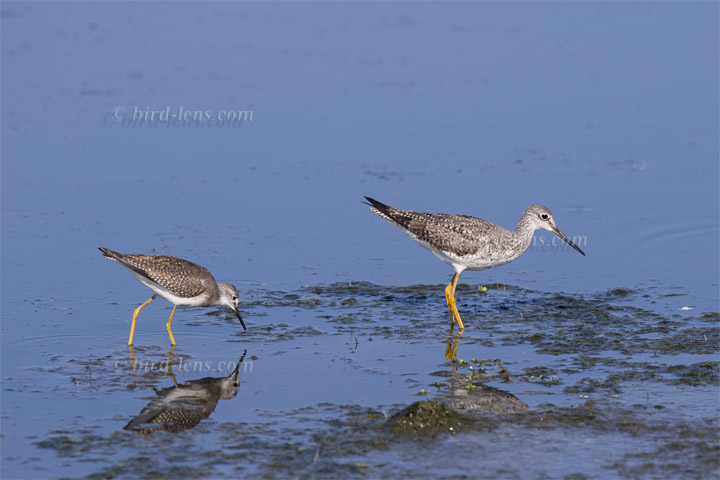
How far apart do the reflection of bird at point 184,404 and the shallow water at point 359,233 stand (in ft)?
0.56

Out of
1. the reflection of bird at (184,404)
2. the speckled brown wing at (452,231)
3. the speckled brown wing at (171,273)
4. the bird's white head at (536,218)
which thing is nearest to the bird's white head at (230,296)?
the speckled brown wing at (171,273)

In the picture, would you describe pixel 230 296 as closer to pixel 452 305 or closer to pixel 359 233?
pixel 452 305

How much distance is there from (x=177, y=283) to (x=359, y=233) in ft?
15.8

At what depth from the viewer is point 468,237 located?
1341 cm

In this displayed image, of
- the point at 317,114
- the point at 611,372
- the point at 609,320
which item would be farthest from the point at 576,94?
the point at 611,372

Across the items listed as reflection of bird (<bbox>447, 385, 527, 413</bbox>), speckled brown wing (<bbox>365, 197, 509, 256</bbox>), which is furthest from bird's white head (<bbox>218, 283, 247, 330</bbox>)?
reflection of bird (<bbox>447, 385, 527, 413</bbox>)

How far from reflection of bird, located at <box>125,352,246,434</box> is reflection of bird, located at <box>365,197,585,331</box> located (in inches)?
146

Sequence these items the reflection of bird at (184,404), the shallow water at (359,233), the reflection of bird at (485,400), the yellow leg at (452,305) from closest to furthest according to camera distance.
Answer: the shallow water at (359,233)
the reflection of bird at (184,404)
the reflection of bird at (485,400)
the yellow leg at (452,305)

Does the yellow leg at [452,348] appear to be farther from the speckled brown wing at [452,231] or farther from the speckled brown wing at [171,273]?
the speckled brown wing at [171,273]

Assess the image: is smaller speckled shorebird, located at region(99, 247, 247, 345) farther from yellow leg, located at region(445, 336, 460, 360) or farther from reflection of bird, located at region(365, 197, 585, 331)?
reflection of bird, located at region(365, 197, 585, 331)

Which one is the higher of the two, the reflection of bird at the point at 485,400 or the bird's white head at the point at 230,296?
the bird's white head at the point at 230,296

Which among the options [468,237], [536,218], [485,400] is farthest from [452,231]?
[485,400]

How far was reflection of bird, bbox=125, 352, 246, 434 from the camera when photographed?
31.0 feet

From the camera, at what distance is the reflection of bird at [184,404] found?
9461 millimetres
